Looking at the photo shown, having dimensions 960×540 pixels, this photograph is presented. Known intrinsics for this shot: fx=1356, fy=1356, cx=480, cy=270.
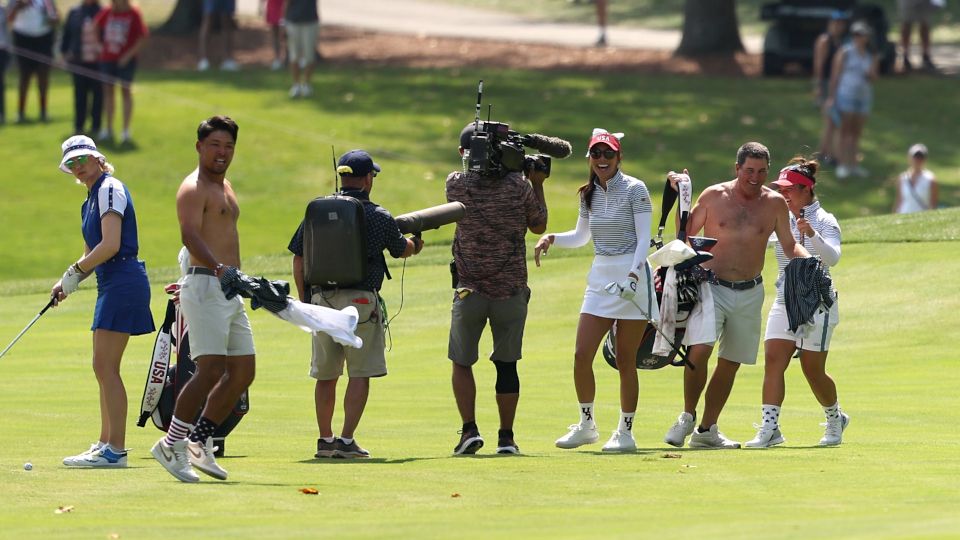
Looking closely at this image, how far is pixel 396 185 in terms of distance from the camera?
23250mm

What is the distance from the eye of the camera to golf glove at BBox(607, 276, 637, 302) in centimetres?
837

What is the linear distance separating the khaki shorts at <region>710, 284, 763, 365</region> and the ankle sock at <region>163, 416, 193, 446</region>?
3516 mm

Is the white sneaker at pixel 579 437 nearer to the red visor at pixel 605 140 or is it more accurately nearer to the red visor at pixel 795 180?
the red visor at pixel 605 140

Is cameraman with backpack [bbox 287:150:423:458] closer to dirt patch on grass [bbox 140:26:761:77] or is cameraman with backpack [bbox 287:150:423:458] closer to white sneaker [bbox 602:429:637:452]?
white sneaker [bbox 602:429:637:452]

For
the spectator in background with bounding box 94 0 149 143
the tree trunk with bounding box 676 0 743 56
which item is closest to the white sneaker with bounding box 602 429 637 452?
the spectator in background with bounding box 94 0 149 143

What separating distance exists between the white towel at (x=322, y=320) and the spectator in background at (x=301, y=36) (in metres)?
19.5

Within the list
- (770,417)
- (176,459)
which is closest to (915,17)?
(770,417)

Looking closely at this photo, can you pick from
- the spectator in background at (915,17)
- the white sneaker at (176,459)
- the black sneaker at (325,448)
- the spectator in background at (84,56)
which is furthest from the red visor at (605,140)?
the spectator in background at (915,17)

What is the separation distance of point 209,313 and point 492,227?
6.55 ft

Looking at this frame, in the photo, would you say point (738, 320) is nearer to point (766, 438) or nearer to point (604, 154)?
point (766, 438)

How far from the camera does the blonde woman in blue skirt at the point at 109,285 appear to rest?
781 centimetres

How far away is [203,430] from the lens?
24.4 feet

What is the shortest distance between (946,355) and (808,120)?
14452mm

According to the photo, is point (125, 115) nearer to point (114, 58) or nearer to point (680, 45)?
point (114, 58)
